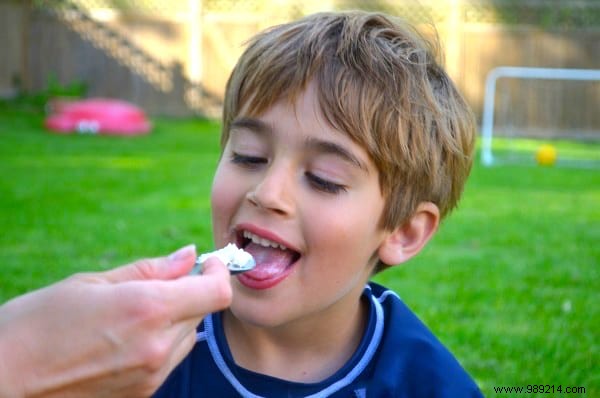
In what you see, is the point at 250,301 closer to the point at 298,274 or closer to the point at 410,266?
the point at 298,274

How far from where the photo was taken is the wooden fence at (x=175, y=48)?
1720 centimetres

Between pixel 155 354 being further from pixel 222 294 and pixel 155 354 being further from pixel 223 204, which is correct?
pixel 223 204

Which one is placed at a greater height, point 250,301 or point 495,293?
point 250,301

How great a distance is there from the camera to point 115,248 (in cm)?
539

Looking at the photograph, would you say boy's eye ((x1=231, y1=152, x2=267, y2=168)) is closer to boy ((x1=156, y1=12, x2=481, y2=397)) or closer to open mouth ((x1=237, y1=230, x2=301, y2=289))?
boy ((x1=156, y1=12, x2=481, y2=397))

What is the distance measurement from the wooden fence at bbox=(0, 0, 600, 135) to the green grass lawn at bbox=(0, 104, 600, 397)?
22.7 ft

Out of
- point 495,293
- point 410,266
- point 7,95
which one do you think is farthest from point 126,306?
point 7,95

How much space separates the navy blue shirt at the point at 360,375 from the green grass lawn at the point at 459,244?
103cm

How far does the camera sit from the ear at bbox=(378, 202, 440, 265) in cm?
250

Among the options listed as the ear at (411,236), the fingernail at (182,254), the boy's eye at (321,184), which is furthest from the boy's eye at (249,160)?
the fingernail at (182,254)

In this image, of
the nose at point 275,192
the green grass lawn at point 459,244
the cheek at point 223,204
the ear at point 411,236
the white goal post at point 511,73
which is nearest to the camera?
the nose at point 275,192

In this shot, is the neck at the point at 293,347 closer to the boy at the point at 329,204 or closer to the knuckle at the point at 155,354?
the boy at the point at 329,204

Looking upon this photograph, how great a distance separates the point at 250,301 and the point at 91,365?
31.9 inches

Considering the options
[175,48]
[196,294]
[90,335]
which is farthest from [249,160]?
[175,48]
